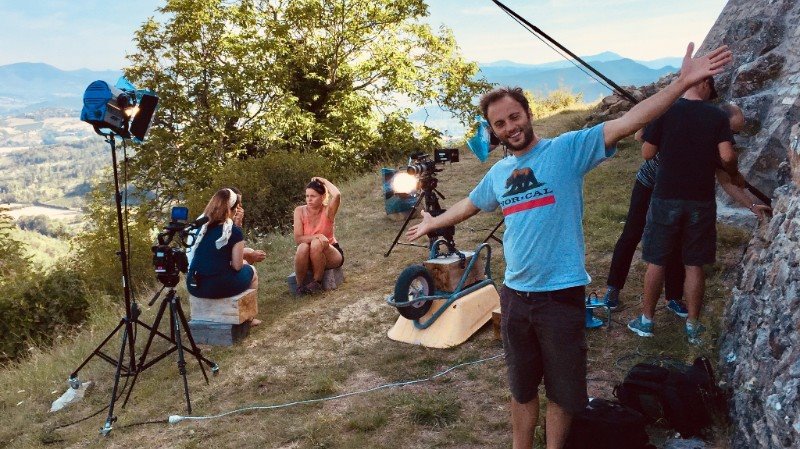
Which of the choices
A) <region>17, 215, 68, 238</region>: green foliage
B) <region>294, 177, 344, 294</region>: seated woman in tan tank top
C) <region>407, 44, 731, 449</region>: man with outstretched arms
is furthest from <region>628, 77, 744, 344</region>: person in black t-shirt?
<region>17, 215, 68, 238</region>: green foliage

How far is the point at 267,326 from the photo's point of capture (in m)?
5.80

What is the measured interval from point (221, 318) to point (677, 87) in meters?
4.67

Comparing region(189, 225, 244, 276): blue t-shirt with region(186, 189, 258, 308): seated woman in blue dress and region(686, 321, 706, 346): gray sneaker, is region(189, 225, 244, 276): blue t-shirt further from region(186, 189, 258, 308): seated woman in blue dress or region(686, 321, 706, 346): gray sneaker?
region(686, 321, 706, 346): gray sneaker

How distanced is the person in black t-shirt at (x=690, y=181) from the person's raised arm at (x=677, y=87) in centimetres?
169

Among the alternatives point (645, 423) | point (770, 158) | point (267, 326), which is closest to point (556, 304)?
point (645, 423)

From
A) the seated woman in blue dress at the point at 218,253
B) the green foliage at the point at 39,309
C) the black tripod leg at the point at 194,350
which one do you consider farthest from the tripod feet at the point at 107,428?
the green foliage at the point at 39,309

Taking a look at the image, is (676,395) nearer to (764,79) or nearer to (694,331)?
(694,331)

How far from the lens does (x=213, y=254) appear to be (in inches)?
206

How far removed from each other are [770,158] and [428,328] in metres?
4.02

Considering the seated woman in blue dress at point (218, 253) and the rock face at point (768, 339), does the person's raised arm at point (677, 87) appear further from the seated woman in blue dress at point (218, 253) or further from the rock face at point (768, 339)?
the seated woman in blue dress at point (218, 253)

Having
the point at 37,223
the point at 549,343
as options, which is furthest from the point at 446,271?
the point at 37,223

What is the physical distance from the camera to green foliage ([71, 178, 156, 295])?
1188cm

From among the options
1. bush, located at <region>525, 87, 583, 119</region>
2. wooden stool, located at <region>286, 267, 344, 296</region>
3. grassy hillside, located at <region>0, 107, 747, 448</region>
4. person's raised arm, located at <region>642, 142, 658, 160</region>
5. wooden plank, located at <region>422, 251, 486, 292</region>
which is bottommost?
grassy hillside, located at <region>0, 107, 747, 448</region>

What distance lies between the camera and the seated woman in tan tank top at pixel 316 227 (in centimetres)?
629
